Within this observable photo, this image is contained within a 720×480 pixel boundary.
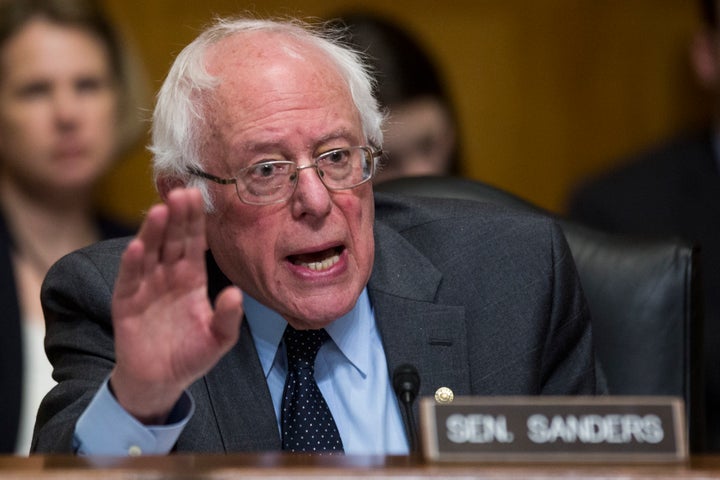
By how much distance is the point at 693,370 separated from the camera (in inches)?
94.7

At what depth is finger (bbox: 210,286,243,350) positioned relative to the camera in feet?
5.35

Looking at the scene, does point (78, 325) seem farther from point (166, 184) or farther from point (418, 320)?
point (418, 320)

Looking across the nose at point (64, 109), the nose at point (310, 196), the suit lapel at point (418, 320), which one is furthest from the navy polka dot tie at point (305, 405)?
the nose at point (64, 109)

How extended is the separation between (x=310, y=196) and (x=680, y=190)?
2.05 m

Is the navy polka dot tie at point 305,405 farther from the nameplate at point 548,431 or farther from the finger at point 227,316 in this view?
the nameplate at point 548,431

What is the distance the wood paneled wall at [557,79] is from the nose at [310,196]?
7.45 ft

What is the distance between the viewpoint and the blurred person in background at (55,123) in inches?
150

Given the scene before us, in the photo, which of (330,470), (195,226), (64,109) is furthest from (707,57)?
(330,470)

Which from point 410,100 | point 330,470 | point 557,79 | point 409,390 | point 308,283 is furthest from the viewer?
point 557,79

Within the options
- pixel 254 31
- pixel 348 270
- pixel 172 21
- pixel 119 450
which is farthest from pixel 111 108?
pixel 119 450

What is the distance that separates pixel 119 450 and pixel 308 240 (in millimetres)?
520

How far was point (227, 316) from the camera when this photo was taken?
5.38 ft

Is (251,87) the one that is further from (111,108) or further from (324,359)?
(111,108)

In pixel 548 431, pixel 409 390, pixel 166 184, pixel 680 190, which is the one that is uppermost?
pixel 166 184
